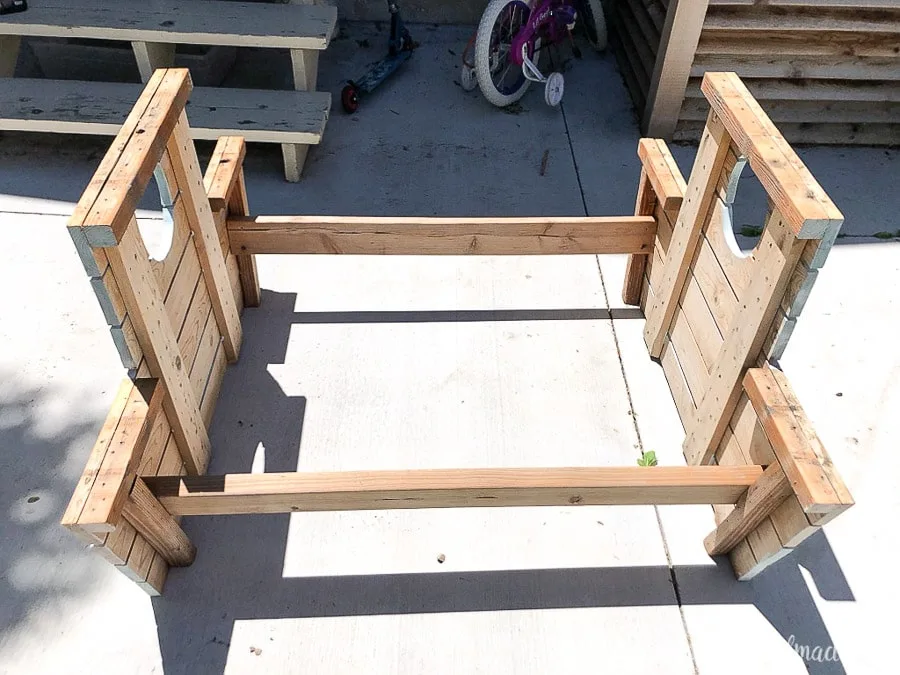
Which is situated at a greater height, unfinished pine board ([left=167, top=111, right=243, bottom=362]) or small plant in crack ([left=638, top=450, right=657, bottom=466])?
unfinished pine board ([left=167, top=111, right=243, bottom=362])

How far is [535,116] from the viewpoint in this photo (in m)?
4.63

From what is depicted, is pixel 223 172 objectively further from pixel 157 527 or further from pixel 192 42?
pixel 157 527

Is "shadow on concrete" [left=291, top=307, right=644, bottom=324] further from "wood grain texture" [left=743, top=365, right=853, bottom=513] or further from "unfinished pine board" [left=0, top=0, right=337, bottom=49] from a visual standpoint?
"unfinished pine board" [left=0, top=0, right=337, bottom=49]

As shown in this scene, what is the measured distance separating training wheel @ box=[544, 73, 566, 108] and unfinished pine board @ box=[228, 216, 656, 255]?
71.4 inches

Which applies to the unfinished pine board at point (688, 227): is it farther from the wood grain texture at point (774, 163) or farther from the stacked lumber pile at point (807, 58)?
the stacked lumber pile at point (807, 58)

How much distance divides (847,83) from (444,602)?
152 inches

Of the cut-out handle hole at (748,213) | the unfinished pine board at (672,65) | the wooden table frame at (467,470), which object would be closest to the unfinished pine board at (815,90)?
the unfinished pine board at (672,65)

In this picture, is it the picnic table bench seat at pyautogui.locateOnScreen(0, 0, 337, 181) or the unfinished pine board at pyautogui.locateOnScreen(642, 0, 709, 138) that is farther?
the unfinished pine board at pyautogui.locateOnScreen(642, 0, 709, 138)

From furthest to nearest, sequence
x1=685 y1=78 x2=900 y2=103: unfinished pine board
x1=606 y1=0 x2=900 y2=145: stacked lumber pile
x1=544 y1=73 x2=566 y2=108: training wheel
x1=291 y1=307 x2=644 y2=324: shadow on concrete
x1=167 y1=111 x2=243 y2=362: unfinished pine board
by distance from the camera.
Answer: x1=544 y1=73 x2=566 y2=108: training wheel
x1=685 y1=78 x2=900 y2=103: unfinished pine board
x1=606 y1=0 x2=900 y2=145: stacked lumber pile
x1=291 y1=307 x2=644 y2=324: shadow on concrete
x1=167 y1=111 x2=243 y2=362: unfinished pine board

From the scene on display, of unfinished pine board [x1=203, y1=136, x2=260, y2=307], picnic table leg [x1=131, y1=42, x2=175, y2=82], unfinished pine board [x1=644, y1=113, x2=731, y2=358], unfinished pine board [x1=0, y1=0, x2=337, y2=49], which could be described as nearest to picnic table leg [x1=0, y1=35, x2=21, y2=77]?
→ unfinished pine board [x1=0, y1=0, x2=337, y2=49]

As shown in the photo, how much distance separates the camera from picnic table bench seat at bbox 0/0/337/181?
370cm

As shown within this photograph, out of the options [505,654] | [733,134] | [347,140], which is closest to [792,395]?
[733,134]

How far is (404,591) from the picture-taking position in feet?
7.53

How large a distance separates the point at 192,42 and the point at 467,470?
283 cm
